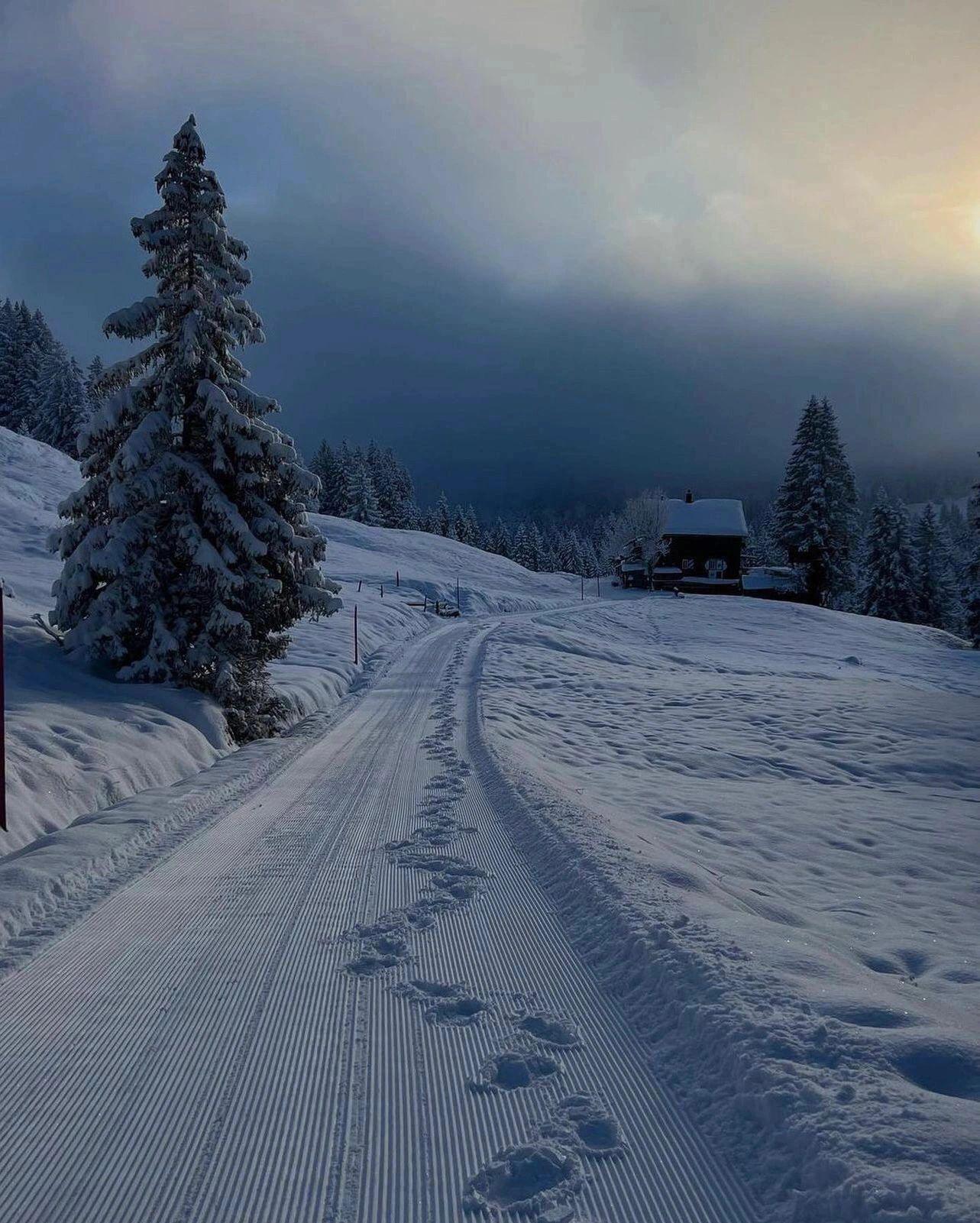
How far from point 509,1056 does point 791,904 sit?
3.90 m

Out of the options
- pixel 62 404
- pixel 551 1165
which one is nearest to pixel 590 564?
pixel 62 404

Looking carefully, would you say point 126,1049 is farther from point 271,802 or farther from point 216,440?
point 216,440

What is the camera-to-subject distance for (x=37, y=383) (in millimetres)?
70750

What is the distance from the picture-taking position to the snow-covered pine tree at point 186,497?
11.7 m

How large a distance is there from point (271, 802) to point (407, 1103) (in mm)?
5487

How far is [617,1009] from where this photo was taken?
3.71 meters

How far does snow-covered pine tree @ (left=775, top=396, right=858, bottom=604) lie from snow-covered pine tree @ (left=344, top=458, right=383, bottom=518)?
42.2 metres

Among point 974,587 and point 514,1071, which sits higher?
point 974,587

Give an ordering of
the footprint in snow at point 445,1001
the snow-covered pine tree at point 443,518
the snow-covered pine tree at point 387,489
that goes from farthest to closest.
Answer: the snow-covered pine tree at point 443,518 < the snow-covered pine tree at point 387,489 < the footprint in snow at point 445,1001

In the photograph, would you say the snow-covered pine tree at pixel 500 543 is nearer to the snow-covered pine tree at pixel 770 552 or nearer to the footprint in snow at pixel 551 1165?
the snow-covered pine tree at pixel 770 552

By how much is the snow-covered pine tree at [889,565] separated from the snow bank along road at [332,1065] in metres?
57.1

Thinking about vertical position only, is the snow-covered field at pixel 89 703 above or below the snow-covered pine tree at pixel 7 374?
below

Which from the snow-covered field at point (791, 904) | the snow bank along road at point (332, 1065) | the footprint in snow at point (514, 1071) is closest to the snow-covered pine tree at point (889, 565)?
the snow-covered field at point (791, 904)

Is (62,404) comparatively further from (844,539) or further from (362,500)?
(844,539)
